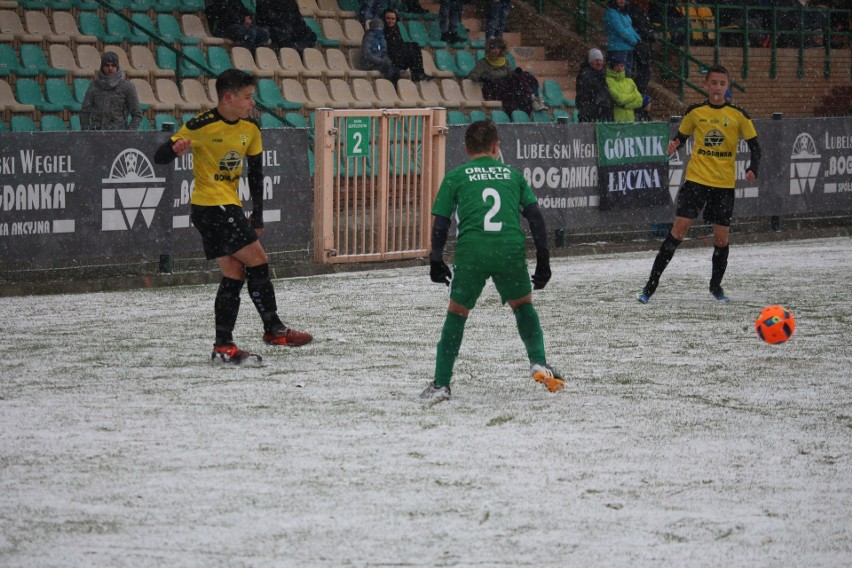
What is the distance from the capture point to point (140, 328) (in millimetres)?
10969

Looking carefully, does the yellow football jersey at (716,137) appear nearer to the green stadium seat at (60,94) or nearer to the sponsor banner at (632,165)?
the sponsor banner at (632,165)

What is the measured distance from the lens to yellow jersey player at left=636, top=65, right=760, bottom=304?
12.7m

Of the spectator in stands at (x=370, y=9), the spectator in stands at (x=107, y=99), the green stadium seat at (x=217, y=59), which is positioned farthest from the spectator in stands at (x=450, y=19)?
the spectator in stands at (x=107, y=99)

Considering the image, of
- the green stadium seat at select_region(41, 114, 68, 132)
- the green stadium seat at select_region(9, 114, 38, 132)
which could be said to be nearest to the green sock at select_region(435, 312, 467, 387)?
the green stadium seat at select_region(41, 114, 68, 132)

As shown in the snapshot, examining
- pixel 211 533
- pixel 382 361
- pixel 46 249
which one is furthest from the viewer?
pixel 46 249

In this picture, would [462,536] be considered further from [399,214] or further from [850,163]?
[850,163]

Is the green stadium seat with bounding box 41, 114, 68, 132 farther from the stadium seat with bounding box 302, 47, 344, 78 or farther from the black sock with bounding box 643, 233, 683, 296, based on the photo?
the black sock with bounding box 643, 233, 683, 296

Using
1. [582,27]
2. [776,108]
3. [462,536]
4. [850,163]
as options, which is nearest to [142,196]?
[462,536]

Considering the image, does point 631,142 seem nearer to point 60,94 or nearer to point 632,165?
point 632,165

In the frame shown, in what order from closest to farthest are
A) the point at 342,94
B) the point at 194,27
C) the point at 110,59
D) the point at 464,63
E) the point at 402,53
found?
1. the point at 110,59
2. the point at 194,27
3. the point at 342,94
4. the point at 402,53
5. the point at 464,63

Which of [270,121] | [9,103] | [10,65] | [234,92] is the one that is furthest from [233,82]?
[270,121]

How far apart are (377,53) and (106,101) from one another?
19.8ft

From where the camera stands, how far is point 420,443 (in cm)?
703

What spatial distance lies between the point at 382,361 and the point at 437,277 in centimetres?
173
